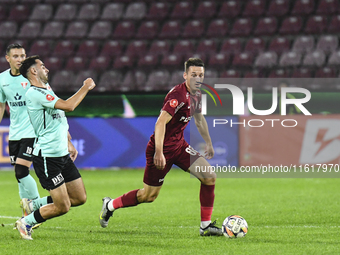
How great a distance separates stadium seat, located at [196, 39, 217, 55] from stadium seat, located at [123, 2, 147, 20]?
2720 millimetres

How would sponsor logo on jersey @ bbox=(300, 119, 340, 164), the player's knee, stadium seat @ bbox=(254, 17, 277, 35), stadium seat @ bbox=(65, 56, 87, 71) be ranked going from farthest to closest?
1. stadium seat @ bbox=(65, 56, 87, 71)
2. stadium seat @ bbox=(254, 17, 277, 35)
3. sponsor logo on jersey @ bbox=(300, 119, 340, 164)
4. the player's knee

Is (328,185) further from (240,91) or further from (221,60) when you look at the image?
(221,60)

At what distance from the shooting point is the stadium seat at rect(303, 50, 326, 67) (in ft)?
49.9

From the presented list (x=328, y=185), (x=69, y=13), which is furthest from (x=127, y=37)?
(x=328, y=185)

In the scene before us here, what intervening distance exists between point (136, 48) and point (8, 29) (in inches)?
189

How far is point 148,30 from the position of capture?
17.6 m

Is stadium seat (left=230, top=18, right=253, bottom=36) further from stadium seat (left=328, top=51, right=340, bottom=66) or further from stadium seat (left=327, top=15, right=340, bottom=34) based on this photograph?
stadium seat (left=328, top=51, right=340, bottom=66)

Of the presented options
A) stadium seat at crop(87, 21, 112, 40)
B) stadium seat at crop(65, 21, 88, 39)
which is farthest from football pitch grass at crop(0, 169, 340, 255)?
stadium seat at crop(65, 21, 88, 39)

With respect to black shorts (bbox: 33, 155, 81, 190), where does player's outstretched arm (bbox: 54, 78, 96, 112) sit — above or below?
above

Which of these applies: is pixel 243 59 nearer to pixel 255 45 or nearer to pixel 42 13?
pixel 255 45

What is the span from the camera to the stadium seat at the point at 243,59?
15699 millimetres

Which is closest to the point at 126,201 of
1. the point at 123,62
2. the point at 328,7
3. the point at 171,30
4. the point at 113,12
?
the point at 123,62

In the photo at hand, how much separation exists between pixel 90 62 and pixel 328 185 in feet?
29.9

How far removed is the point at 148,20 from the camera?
1812cm
